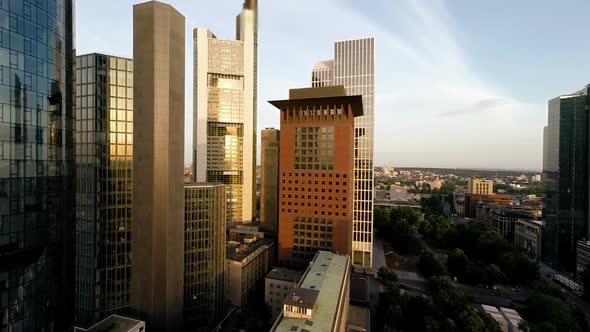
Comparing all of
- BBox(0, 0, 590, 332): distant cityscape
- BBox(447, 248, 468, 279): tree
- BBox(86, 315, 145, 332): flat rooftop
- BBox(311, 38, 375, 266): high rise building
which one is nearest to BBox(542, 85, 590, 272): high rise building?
BBox(0, 0, 590, 332): distant cityscape

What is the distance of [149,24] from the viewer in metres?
48.7

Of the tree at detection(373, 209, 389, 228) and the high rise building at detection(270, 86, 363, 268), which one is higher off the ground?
the high rise building at detection(270, 86, 363, 268)

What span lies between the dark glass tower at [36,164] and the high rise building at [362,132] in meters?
90.3

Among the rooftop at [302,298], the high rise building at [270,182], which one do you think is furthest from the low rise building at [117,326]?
the high rise building at [270,182]

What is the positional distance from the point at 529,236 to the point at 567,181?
31559 mm

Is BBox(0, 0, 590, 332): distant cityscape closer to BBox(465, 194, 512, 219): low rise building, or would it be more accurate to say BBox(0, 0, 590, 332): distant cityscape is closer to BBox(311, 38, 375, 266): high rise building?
BBox(311, 38, 375, 266): high rise building

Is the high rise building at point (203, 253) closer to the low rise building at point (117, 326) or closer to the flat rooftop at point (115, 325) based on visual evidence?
the low rise building at point (117, 326)

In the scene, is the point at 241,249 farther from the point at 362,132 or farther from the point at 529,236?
the point at 529,236

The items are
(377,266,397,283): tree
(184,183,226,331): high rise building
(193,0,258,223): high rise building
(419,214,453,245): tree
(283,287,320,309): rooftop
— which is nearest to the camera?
(283,287,320,309): rooftop

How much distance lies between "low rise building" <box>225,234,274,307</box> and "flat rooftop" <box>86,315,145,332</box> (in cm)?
3157

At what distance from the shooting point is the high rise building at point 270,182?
12812 cm

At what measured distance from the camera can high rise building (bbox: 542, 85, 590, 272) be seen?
10562cm

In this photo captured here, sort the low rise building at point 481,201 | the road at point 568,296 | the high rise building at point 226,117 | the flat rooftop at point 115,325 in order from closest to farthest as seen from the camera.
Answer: the flat rooftop at point 115,325 < the road at point 568,296 < the high rise building at point 226,117 < the low rise building at point 481,201

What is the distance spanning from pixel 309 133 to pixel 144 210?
55.2 meters
